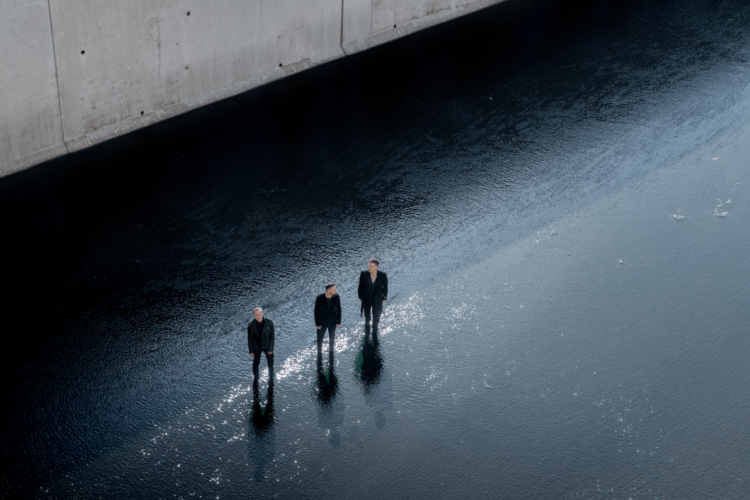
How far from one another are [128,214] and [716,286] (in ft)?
28.6

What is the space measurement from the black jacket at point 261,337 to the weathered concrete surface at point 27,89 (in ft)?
19.6

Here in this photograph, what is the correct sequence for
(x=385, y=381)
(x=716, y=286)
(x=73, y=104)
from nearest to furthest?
(x=385, y=381) < (x=716, y=286) < (x=73, y=104)

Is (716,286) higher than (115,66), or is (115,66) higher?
(115,66)

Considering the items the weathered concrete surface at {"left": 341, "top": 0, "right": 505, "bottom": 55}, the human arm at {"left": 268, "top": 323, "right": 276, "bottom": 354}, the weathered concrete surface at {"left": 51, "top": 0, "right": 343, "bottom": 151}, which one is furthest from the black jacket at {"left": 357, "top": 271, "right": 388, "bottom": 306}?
the weathered concrete surface at {"left": 341, "top": 0, "right": 505, "bottom": 55}

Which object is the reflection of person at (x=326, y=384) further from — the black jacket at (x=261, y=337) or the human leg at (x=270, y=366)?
the black jacket at (x=261, y=337)

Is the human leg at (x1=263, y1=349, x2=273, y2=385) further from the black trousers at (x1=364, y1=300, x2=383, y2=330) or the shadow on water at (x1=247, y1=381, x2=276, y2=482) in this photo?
the black trousers at (x1=364, y1=300, x2=383, y2=330)

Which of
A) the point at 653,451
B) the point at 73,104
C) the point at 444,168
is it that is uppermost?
the point at 73,104

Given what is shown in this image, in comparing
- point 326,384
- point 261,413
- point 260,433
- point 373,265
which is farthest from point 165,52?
point 260,433

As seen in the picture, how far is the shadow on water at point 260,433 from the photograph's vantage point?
9.96 metres

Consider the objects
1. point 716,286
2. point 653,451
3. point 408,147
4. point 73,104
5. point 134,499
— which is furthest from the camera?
point 408,147

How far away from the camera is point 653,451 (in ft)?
33.8

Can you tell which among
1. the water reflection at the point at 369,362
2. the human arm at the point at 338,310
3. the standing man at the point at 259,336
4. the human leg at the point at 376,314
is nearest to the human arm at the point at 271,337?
the standing man at the point at 259,336

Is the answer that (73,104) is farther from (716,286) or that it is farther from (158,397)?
(716,286)

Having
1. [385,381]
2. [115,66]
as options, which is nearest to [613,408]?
[385,381]
